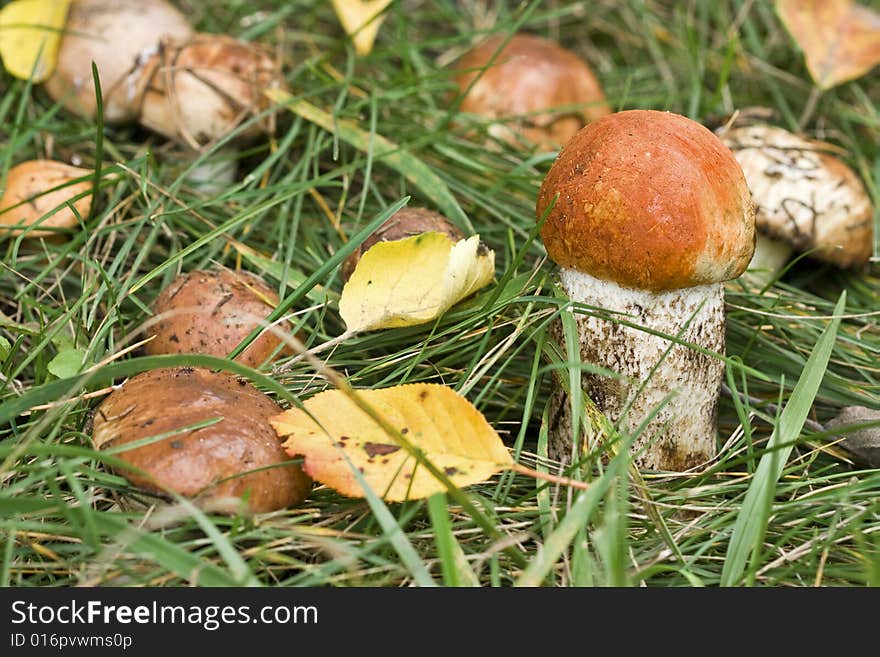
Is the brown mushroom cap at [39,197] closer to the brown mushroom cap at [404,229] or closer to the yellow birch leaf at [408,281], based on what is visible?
the brown mushroom cap at [404,229]

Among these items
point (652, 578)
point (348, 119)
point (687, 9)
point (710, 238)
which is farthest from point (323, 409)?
point (687, 9)

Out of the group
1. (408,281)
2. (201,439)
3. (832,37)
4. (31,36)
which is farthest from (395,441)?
(832,37)

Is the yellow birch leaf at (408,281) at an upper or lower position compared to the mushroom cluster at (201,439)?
upper

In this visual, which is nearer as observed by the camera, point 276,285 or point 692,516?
point 692,516

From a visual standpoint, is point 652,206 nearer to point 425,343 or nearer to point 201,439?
point 425,343

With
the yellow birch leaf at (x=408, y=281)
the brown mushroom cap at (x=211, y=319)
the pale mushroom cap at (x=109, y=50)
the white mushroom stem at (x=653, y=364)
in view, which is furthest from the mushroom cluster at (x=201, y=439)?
the pale mushroom cap at (x=109, y=50)

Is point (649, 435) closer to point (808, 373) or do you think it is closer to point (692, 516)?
point (692, 516)

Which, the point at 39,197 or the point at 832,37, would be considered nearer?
the point at 39,197
